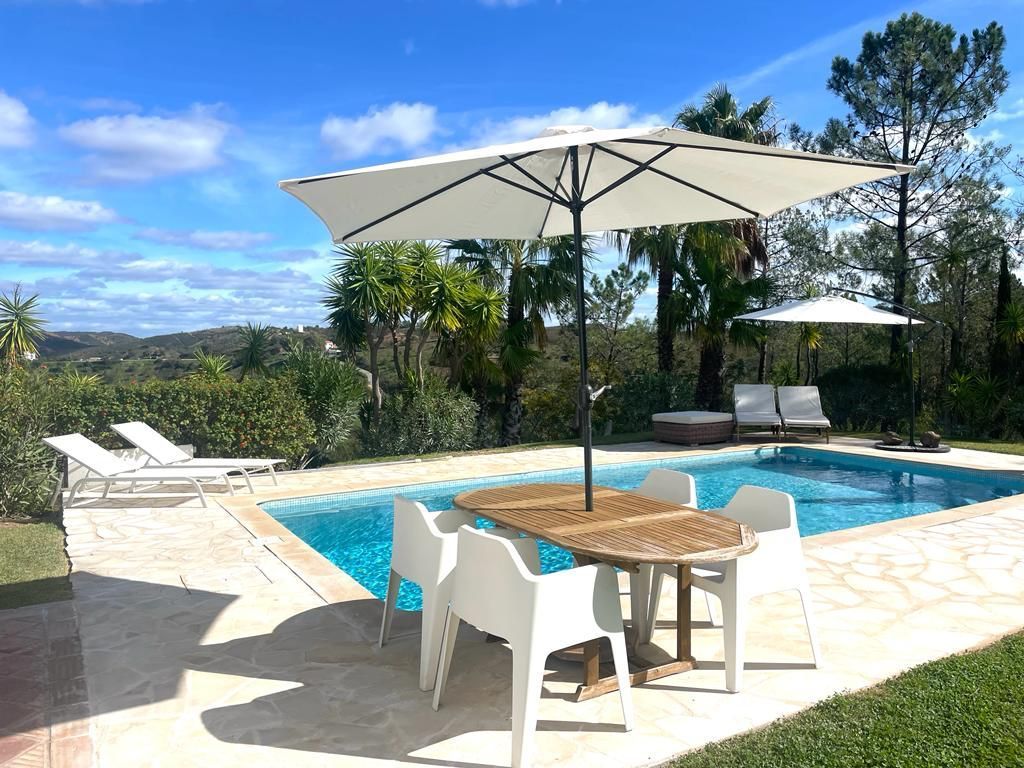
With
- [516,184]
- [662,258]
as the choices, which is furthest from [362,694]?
[662,258]

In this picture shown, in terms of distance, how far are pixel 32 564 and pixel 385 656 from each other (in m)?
3.71

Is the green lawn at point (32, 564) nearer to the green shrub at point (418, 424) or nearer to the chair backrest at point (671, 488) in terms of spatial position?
the chair backrest at point (671, 488)

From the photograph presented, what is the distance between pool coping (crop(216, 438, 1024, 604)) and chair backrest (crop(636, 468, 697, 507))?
1.95 meters

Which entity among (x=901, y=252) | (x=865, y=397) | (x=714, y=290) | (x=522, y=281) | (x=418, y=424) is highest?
(x=901, y=252)

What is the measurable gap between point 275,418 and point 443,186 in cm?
731

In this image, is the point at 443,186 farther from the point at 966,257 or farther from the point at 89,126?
the point at 89,126

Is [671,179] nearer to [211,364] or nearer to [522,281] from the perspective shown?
[522,281]

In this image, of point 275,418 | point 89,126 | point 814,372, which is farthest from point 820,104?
point 89,126

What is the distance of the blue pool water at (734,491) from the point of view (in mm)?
6980

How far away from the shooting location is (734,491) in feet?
32.5

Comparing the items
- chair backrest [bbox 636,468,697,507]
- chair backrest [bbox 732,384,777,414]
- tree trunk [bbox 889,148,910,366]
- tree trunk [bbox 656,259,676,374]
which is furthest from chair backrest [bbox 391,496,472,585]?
tree trunk [bbox 889,148,910,366]

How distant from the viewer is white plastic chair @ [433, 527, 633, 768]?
2.65 m

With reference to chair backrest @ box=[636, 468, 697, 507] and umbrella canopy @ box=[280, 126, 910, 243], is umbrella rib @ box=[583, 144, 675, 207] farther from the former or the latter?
chair backrest @ box=[636, 468, 697, 507]

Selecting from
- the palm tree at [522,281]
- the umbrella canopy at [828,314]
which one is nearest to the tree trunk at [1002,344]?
the umbrella canopy at [828,314]
